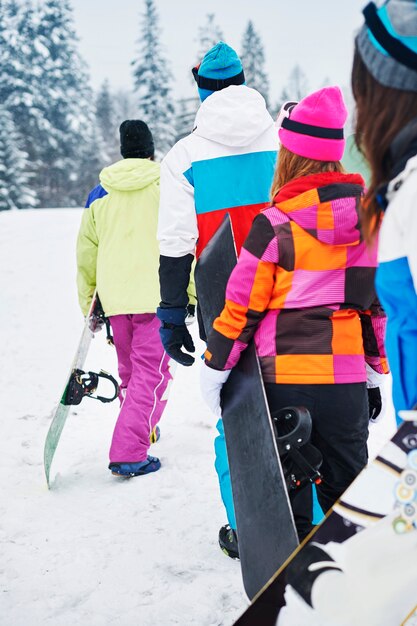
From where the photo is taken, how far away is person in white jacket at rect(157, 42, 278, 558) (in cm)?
326

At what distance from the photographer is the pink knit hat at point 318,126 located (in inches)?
96.1

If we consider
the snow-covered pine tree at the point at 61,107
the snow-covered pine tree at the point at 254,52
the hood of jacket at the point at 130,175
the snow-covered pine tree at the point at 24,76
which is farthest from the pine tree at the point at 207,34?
the hood of jacket at the point at 130,175

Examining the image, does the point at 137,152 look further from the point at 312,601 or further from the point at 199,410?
the point at 312,601

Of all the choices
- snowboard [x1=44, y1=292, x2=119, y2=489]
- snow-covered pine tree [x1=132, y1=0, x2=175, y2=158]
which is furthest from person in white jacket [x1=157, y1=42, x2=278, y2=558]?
snow-covered pine tree [x1=132, y1=0, x2=175, y2=158]

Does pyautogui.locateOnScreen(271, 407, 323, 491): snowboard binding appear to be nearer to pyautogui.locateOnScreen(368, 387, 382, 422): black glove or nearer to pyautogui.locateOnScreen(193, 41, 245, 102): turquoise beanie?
pyautogui.locateOnScreen(368, 387, 382, 422): black glove

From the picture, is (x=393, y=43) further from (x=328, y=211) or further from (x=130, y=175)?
(x=130, y=175)

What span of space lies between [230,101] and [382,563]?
2389 mm

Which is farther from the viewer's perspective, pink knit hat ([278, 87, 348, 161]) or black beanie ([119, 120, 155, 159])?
black beanie ([119, 120, 155, 159])

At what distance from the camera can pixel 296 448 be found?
233 centimetres

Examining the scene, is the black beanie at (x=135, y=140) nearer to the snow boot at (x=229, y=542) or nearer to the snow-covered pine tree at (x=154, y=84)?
the snow boot at (x=229, y=542)

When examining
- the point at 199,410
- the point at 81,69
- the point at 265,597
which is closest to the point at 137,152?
the point at 199,410

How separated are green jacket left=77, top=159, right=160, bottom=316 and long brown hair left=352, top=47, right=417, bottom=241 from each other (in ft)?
10.0

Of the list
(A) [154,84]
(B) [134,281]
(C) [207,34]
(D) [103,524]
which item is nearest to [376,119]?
(D) [103,524]

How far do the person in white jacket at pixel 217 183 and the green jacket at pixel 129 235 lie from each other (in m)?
1.25
